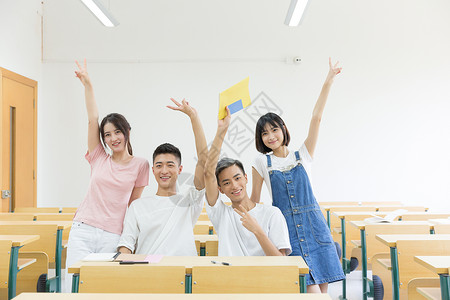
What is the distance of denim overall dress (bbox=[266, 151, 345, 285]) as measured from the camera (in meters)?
1.98

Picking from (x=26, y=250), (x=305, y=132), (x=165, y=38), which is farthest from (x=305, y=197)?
(x=165, y=38)

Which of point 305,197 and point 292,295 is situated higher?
point 305,197

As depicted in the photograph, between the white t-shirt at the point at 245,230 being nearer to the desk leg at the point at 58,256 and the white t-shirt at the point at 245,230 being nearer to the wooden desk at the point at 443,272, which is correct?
the wooden desk at the point at 443,272

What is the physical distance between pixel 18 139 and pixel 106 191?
11.5 feet

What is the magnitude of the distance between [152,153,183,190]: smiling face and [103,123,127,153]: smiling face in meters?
0.23

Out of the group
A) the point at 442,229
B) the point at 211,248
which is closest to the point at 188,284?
the point at 211,248

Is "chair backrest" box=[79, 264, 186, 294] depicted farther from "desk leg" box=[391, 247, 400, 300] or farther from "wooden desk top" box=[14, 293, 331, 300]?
"desk leg" box=[391, 247, 400, 300]

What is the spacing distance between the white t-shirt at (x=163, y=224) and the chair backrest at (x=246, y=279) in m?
0.47

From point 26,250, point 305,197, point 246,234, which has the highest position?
point 305,197

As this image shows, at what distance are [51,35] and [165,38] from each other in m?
1.64

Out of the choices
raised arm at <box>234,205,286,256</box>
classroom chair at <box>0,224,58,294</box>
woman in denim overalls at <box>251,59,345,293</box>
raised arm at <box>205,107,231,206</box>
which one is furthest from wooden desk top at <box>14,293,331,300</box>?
classroom chair at <box>0,224,58,294</box>

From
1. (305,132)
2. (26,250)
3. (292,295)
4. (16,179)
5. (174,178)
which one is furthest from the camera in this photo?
(305,132)

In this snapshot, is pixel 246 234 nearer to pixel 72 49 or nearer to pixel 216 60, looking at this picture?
pixel 216 60

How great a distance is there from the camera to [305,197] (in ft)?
6.79
